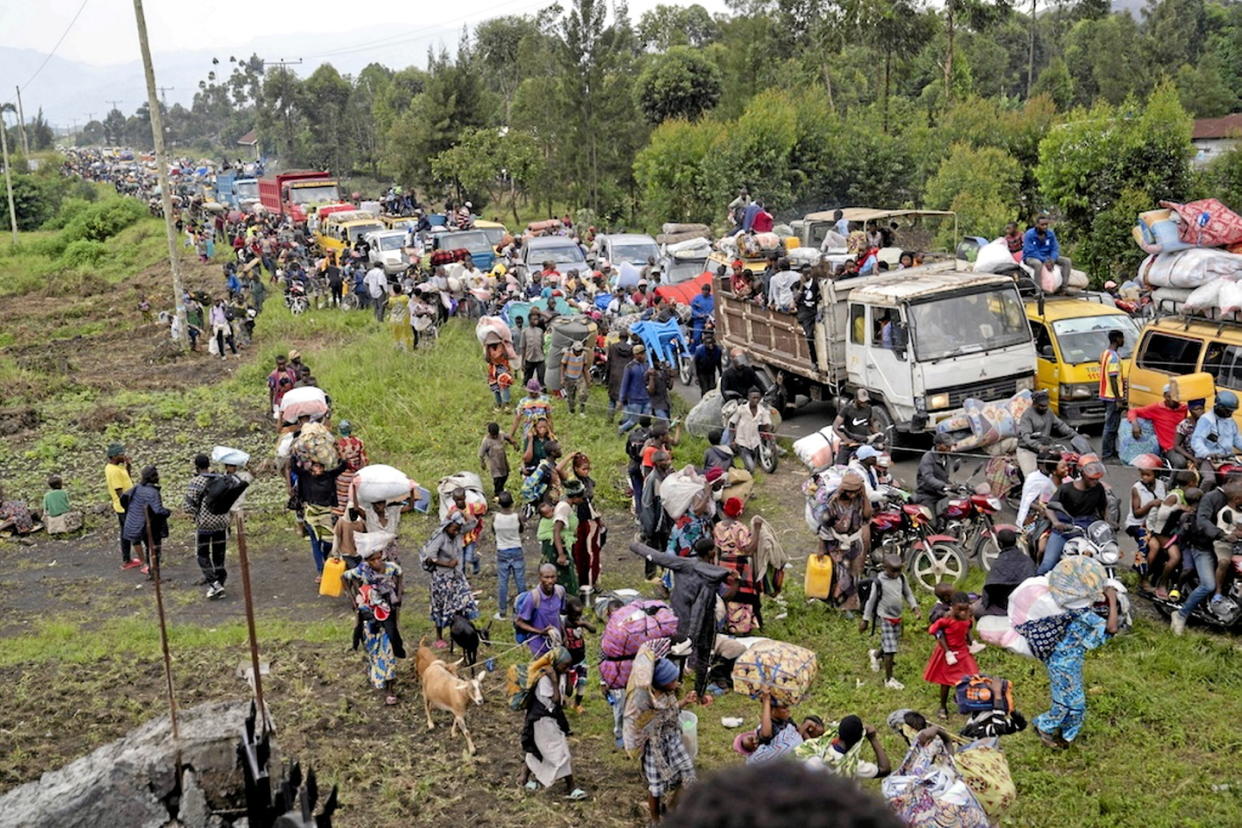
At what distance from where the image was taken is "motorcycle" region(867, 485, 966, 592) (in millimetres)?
10891

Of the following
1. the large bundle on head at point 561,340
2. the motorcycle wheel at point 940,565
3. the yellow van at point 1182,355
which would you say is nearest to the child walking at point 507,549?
the motorcycle wheel at point 940,565

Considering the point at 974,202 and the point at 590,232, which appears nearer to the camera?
the point at 974,202

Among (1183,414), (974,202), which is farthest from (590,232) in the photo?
(1183,414)

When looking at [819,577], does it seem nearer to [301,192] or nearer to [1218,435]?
[1218,435]

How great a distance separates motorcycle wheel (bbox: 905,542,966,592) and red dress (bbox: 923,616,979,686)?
2.43 meters

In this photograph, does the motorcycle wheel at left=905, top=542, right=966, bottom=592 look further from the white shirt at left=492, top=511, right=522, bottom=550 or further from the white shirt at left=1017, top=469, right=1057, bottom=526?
the white shirt at left=492, top=511, right=522, bottom=550

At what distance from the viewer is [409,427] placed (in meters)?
17.4

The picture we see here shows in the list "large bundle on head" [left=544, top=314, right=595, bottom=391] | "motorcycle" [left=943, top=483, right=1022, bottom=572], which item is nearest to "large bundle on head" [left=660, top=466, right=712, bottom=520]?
"motorcycle" [left=943, top=483, right=1022, bottom=572]

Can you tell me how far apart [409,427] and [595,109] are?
83.5 ft

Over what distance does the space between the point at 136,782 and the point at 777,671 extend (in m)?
4.24

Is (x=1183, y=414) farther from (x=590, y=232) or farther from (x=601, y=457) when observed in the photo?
(x=590, y=232)

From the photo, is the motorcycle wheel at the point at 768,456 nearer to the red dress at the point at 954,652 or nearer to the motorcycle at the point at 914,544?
the motorcycle at the point at 914,544

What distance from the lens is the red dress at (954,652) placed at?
8305 mm

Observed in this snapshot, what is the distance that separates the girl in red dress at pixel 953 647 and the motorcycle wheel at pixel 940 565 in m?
2.41
